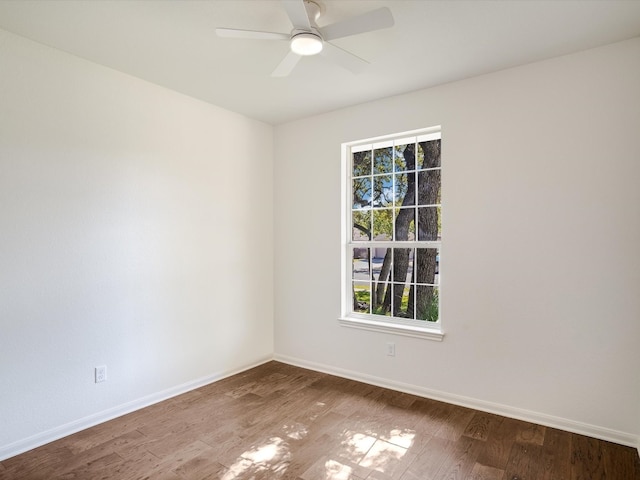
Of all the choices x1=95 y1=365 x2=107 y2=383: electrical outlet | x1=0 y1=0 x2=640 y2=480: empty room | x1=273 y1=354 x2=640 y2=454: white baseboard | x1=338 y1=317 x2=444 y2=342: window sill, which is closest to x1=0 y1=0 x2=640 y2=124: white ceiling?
x1=0 y1=0 x2=640 y2=480: empty room

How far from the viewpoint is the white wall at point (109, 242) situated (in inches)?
94.4

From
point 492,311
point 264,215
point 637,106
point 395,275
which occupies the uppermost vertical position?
point 637,106

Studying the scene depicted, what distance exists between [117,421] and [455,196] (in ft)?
10.2

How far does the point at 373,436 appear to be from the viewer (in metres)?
2.57

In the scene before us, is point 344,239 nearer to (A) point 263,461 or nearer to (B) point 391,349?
(B) point 391,349

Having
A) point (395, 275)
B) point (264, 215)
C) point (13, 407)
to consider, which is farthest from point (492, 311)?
point (13, 407)

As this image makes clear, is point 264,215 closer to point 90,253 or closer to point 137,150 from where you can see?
point 137,150

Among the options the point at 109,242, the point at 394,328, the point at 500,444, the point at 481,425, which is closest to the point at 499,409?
the point at 481,425

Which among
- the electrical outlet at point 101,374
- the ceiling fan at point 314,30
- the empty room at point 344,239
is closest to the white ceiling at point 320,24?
the empty room at point 344,239

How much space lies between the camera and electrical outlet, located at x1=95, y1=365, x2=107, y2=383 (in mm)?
2756

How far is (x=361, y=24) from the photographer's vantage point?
1.93m

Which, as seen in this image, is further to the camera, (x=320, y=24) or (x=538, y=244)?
(x=538, y=244)

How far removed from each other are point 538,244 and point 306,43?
2.10 meters

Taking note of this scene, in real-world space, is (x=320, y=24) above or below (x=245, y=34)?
above
